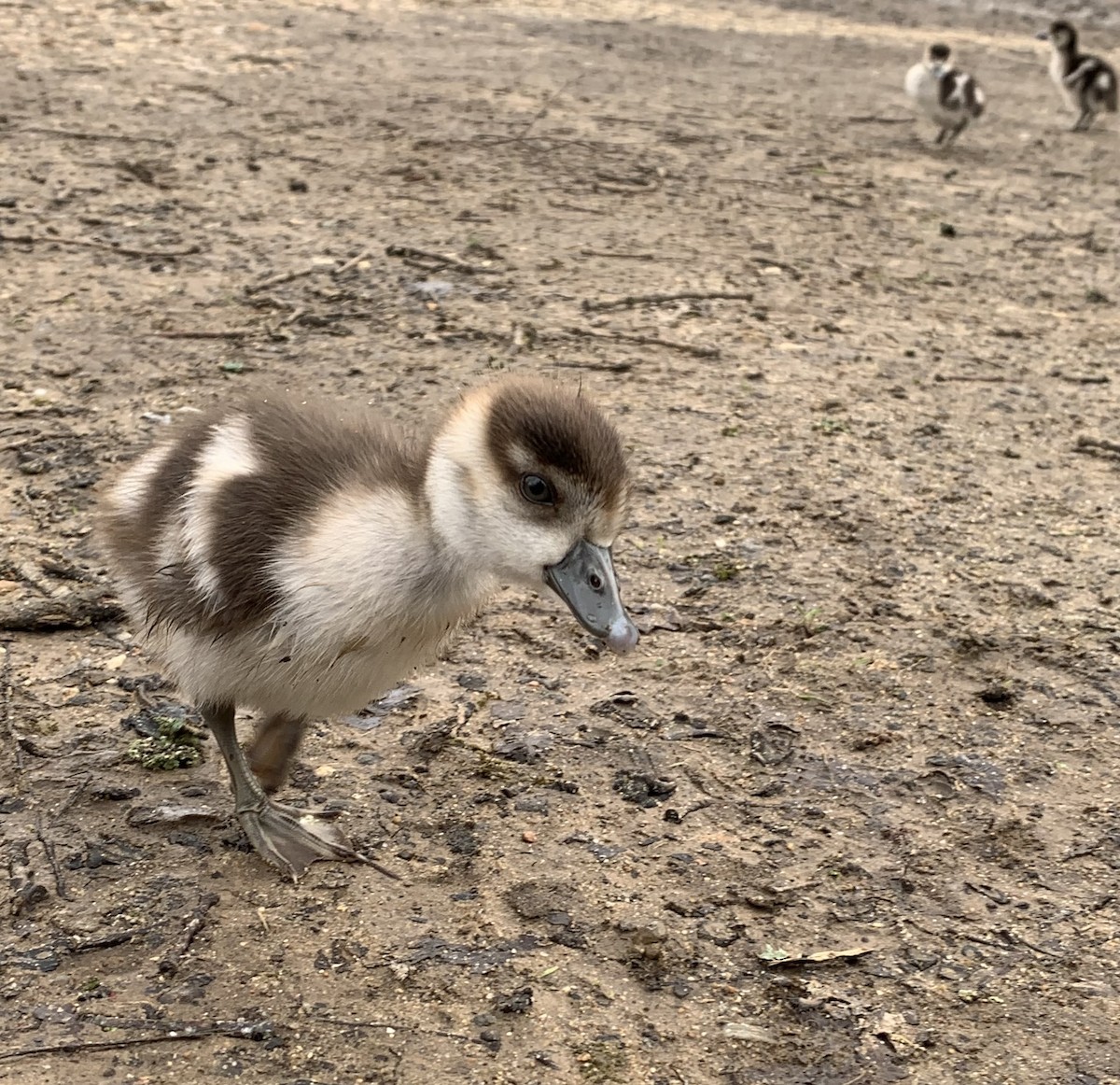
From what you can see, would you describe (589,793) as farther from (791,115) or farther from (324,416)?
(791,115)

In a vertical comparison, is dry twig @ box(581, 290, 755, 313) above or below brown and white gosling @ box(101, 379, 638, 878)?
below

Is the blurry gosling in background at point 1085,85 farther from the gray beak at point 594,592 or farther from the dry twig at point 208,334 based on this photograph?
the gray beak at point 594,592

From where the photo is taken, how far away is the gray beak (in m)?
2.61

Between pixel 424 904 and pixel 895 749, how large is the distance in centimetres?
129

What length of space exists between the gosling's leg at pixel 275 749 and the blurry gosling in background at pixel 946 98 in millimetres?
8317

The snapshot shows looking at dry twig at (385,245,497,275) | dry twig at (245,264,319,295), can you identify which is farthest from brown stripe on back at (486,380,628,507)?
dry twig at (385,245,497,275)

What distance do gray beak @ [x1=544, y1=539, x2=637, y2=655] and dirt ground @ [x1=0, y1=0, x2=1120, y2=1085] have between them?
654 millimetres

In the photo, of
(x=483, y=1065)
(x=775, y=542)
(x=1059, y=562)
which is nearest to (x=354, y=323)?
(x=775, y=542)

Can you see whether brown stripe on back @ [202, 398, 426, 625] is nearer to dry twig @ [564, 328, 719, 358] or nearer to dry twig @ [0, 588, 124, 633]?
dry twig @ [0, 588, 124, 633]

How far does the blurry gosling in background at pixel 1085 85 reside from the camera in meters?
11.3

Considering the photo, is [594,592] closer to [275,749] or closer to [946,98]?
[275,749]

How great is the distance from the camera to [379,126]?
27.1 ft

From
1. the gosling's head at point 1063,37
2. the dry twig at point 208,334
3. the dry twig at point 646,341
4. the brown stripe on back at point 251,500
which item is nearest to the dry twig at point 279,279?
the dry twig at point 208,334

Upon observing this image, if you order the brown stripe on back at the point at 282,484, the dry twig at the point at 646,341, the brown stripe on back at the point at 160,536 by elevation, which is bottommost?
the dry twig at the point at 646,341
